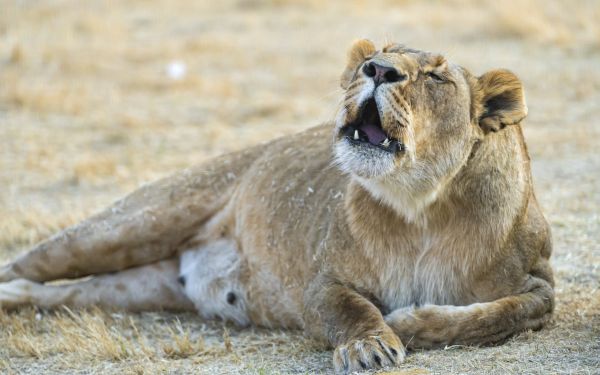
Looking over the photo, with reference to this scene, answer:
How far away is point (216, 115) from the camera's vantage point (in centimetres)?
1106

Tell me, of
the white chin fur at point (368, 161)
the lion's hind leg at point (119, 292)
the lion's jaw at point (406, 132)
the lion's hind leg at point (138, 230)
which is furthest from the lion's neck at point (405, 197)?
the lion's hind leg at point (119, 292)

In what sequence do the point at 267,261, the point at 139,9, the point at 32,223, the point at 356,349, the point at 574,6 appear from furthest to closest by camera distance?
the point at 139,9, the point at 574,6, the point at 32,223, the point at 267,261, the point at 356,349

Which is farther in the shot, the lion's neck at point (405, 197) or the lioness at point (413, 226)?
the lion's neck at point (405, 197)

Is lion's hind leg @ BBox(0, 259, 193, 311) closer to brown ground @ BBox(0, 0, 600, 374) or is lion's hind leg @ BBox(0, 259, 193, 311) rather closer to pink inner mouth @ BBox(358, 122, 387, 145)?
brown ground @ BBox(0, 0, 600, 374)

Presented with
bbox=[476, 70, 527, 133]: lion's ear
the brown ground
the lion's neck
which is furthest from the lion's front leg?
bbox=[476, 70, 527, 133]: lion's ear

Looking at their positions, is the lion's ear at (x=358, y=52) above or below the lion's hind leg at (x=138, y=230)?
above

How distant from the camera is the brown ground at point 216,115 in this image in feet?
16.8

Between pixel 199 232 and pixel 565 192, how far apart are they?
8.88 feet

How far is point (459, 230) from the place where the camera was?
472 centimetres

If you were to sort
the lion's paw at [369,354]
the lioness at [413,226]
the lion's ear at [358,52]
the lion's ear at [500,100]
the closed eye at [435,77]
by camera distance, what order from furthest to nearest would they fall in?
the lion's ear at [358,52], the lion's ear at [500,100], the closed eye at [435,77], the lioness at [413,226], the lion's paw at [369,354]

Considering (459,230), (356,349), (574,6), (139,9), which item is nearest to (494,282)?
(459,230)

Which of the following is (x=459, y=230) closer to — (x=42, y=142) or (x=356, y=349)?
(x=356, y=349)

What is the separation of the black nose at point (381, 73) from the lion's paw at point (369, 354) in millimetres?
954

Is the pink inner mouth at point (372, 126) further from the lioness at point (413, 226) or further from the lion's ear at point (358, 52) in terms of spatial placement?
the lion's ear at point (358, 52)
